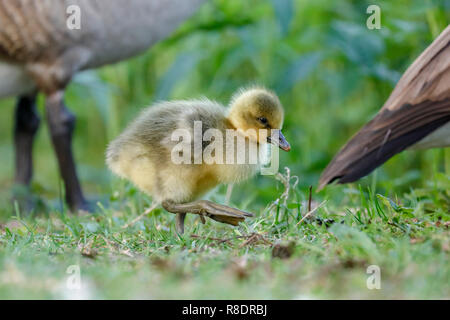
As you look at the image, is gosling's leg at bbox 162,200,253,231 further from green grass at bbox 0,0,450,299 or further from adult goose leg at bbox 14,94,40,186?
adult goose leg at bbox 14,94,40,186

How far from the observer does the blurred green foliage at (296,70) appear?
5.40m

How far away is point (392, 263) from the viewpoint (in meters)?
2.47

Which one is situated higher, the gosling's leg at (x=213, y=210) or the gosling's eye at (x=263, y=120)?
the gosling's eye at (x=263, y=120)

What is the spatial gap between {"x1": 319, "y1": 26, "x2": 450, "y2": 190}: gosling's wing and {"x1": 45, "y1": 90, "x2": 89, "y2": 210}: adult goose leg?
8.20 ft

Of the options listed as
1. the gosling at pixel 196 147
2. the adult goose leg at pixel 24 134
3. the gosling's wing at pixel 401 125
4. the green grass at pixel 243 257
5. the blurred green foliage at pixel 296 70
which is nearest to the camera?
the green grass at pixel 243 257

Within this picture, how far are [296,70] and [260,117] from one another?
95.0 inches

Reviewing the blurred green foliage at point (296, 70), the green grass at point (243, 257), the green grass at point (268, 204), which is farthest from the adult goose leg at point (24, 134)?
the green grass at point (243, 257)

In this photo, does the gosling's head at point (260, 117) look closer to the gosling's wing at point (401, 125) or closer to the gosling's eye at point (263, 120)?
the gosling's eye at point (263, 120)

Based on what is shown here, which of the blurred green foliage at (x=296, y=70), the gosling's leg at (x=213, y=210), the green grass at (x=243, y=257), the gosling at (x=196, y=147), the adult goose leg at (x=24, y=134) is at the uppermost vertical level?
the blurred green foliage at (x=296, y=70)

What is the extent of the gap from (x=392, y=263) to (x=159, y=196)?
4.05 feet

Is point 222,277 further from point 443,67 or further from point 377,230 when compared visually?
point 443,67

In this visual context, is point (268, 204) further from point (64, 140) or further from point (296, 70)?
point (296, 70)
